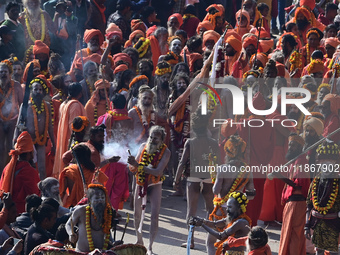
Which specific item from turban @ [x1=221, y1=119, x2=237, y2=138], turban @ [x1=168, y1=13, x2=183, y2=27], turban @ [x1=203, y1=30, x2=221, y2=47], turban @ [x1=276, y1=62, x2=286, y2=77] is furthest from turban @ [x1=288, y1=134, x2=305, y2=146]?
turban @ [x1=168, y1=13, x2=183, y2=27]

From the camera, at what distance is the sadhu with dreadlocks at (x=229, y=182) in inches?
436

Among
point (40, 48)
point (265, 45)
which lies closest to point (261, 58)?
point (265, 45)

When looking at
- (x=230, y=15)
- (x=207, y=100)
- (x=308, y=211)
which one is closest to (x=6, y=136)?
(x=207, y=100)

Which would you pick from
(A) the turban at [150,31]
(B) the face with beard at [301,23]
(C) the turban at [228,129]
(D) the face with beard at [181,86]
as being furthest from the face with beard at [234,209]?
(A) the turban at [150,31]

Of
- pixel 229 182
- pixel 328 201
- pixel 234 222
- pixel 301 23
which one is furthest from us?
pixel 301 23

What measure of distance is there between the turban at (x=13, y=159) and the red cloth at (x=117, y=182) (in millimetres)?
1173

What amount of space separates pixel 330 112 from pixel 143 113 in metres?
2.72

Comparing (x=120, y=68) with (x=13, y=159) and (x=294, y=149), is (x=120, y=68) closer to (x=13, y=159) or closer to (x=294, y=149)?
(x=13, y=159)

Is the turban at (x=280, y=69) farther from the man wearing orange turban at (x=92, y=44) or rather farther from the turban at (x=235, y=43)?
the man wearing orange turban at (x=92, y=44)

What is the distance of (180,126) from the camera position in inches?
541

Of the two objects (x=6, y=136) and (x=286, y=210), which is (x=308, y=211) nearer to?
(x=286, y=210)

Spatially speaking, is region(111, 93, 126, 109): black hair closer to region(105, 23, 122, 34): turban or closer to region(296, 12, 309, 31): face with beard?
region(105, 23, 122, 34): turban

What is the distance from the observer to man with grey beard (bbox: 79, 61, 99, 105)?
15.1 metres

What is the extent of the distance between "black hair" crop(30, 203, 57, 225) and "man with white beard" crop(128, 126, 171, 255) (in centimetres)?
197
